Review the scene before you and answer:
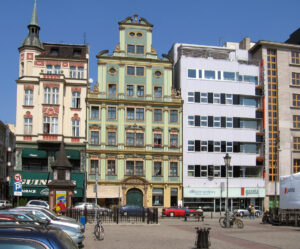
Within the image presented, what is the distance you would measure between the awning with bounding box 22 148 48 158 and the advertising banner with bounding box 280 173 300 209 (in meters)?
26.8

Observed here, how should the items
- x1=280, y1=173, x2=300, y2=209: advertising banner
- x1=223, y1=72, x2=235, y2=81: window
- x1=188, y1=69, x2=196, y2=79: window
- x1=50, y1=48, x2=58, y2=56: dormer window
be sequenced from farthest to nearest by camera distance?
x1=223, y1=72, x2=235, y2=81: window → x1=50, y1=48, x2=58, y2=56: dormer window → x1=188, y1=69, x2=196, y2=79: window → x1=280, y1=173, x2=300, y2=209: advertising banner

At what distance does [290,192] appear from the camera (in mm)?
32062

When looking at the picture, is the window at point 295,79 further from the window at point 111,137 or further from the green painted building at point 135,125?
the window at point 111,137

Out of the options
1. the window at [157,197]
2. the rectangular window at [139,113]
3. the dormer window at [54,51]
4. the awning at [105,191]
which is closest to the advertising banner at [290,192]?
the window at [157,197]

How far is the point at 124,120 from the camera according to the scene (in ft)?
167

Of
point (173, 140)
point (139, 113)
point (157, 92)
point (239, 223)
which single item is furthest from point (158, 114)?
point (239, 223)

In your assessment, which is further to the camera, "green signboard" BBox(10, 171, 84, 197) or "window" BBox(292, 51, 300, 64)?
"window" BBox(292, 51, 300, 64)

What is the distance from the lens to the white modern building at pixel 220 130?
51.6m

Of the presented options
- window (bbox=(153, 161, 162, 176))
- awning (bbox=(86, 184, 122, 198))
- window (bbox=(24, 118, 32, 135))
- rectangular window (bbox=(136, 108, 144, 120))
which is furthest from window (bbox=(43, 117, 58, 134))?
window (bbox=(153, 161, 162, 176))

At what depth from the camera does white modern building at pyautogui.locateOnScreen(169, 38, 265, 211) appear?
2031 inches

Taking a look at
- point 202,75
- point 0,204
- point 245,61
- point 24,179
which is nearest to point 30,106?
point 24,179

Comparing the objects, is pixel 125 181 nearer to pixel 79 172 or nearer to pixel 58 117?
pixel 79 172

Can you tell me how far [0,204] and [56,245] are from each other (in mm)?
50572

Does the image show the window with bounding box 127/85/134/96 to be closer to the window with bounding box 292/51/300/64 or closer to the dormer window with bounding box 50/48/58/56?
the dormer window with bounding box 50/48/58/56
